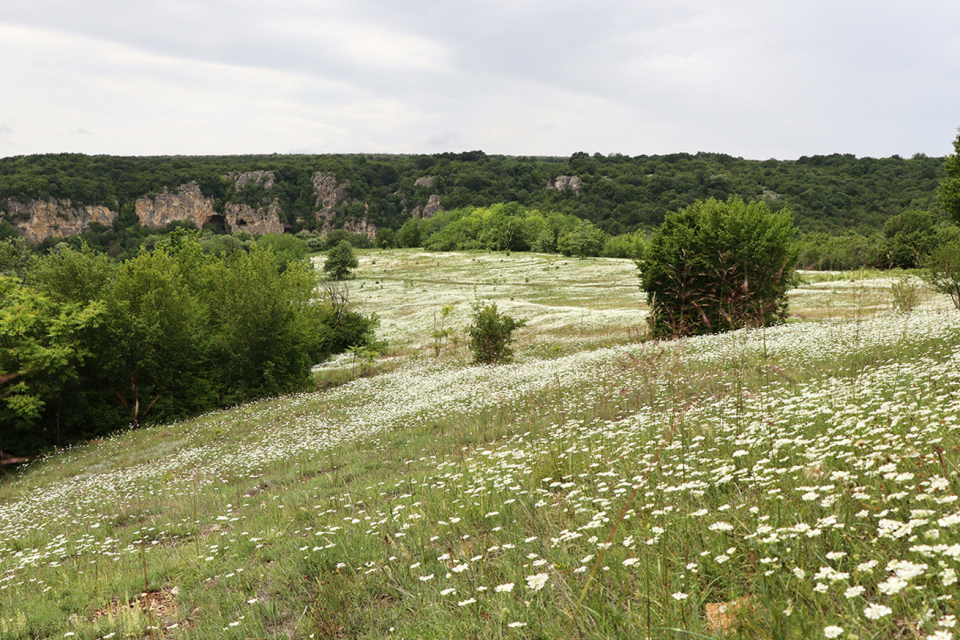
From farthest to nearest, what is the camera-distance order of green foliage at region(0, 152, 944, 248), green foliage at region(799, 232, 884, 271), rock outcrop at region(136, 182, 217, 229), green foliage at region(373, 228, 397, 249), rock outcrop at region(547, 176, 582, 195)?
rock outcrop at region(136, 182, 217, 229) → rock outcrop at region(547, 176, 582, 195) → green foliage at region(373, 228, 397, 249) → green foliage at region(0, 152, 944, 248) → green foliage at region(799, 232, 884, 271)

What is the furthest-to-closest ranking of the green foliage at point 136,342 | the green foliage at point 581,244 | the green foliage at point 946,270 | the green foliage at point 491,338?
the green foliage at point 581,244 < the green foliage at point 491,338 < the green foliage at point 136,342 < the green foliage at point 946,270

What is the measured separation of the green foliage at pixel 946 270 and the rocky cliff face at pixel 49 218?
200778 millimetres

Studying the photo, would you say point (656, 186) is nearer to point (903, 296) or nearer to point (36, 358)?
point (903, 296)

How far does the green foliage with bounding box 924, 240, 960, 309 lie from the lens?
18.9 m

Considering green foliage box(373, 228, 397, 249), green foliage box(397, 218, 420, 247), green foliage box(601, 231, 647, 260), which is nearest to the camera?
green foliage box(601, 231, 647, 260)

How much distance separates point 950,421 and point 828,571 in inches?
112

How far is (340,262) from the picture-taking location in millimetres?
85562

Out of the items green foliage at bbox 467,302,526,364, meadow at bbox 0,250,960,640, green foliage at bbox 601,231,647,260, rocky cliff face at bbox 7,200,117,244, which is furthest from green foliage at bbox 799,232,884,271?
rocky cliff face at bbox 7,200,117,244

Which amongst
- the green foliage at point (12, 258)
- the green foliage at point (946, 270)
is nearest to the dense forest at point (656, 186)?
the green foliage at point (946, 270)

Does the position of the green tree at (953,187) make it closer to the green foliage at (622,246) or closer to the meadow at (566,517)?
the meadow at (566,517)

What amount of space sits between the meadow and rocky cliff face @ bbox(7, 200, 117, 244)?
7385 inches

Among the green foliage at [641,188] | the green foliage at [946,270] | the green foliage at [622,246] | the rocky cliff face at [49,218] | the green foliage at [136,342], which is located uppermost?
the green foliage at [641,188]

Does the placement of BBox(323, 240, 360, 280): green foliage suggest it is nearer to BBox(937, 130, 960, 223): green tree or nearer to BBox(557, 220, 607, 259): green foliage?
BBox(557, 220, 607, 259): green foliage

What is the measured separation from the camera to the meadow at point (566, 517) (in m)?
3.06
